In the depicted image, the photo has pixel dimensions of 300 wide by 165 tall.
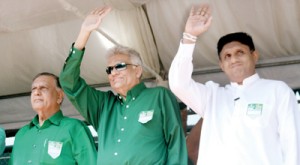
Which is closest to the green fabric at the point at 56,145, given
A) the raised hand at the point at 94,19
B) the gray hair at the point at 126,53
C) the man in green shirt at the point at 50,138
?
the man in green shirt at the point at 50,138

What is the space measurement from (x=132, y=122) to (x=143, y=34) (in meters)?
0.63

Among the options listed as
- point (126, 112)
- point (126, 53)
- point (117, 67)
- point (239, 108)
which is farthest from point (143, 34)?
point (239, 108)

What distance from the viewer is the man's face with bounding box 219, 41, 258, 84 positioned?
2186 millimetres

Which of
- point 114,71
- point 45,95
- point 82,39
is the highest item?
point 82,39

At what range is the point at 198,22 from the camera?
217 centimetres

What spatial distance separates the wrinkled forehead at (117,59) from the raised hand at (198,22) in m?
0.43

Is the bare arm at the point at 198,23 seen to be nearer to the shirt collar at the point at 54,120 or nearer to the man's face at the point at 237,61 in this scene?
the man's face at the point at 237,61

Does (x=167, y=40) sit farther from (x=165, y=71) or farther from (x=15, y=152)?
(x=15, y=152)

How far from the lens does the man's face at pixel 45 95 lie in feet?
8.61

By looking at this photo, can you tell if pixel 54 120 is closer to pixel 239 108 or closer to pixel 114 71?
pixel 114 71

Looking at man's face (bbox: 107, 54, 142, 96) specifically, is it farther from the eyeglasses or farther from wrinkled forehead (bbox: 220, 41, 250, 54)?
wrinkled forehead (bbox: 220, 41, 250, 54)

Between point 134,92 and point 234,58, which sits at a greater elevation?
point 234,58

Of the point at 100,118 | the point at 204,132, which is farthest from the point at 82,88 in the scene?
the point at 204,132

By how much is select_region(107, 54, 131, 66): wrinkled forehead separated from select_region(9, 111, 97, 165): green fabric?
0.35 m
